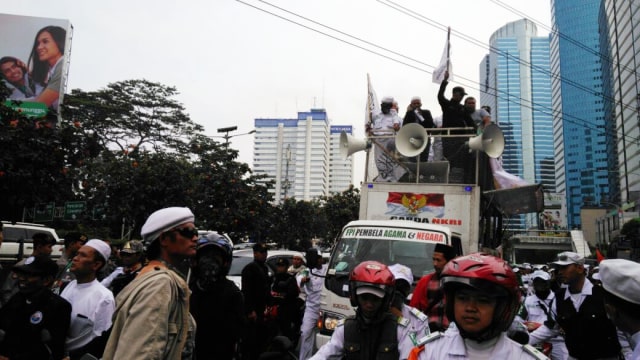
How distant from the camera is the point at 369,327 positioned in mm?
3207

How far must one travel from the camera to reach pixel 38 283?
11.2 ft

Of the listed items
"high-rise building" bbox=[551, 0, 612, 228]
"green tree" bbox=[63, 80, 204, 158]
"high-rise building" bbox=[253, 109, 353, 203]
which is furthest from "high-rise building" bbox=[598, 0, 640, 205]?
"high-rise building" bbox=[253, 109, 353, 203]

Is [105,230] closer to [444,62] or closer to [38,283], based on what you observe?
[444,62]

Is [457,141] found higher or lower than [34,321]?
higher

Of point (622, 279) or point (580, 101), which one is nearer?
point (622, 279)

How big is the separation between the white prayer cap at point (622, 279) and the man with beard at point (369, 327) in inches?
49.3

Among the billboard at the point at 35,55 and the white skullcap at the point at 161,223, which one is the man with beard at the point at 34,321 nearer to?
the white skullcap at the point at 161,223

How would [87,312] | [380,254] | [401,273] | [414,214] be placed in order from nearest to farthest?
[87,312] < [401,273] < [380,254] < [414,214]

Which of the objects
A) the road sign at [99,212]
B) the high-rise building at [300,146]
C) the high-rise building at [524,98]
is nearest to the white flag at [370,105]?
the road sign at [99,212]

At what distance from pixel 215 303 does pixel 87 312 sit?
946 mm

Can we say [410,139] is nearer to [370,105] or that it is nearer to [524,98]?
[370,105]

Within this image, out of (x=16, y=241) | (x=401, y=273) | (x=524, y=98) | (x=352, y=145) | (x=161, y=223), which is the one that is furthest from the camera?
(x=524, y=98)

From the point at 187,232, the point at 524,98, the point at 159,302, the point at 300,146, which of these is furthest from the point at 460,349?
the point at 524,98

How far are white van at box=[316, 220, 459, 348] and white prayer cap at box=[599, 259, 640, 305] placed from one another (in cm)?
383
